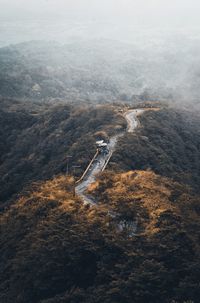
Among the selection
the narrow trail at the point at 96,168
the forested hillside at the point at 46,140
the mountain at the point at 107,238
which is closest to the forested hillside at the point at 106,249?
the mountain at the point at 107,238

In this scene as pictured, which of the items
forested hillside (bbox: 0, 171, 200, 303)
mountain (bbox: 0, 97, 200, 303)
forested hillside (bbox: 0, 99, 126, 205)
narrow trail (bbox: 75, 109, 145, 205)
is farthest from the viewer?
forested hillside (bbox: 0, 99, 126, 205)

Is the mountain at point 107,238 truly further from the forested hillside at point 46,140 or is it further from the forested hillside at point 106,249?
the forested hillside at point 46,140

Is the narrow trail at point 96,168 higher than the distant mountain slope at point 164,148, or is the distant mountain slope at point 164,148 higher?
the narrow trail at point 96,168

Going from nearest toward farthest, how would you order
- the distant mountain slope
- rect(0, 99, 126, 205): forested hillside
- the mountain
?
the mountain → the distant mountain slope → rect(0, 99, 126, 205): forested hillside

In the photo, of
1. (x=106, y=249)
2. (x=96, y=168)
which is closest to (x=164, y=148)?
(x=96, y=168)

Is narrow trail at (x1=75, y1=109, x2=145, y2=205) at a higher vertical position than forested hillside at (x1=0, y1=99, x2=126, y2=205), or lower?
higher

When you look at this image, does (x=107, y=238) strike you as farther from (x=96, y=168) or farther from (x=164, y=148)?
(x=164, y=148)

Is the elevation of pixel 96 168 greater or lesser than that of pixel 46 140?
greater

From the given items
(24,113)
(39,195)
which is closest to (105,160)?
(39,195)

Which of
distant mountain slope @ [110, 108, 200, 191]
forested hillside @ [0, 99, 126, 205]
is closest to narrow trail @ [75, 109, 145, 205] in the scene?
distant mountain slope @ [110, 108, 200, 191]

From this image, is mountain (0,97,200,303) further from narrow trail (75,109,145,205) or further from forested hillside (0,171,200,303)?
narrow trail (75,109,145,205)

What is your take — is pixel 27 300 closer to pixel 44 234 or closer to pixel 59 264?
pixel 59 264

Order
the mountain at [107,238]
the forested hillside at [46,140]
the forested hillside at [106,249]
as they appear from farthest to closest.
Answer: the forested hillside at [46,140], the mountain at [107,238], the forested hillside at [106,249]
